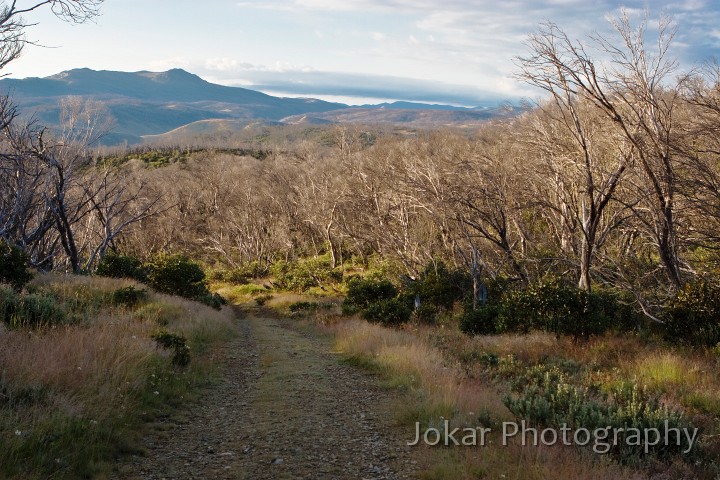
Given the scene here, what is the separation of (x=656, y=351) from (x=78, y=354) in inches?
433

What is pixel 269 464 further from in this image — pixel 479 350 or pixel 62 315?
pixel 479 350

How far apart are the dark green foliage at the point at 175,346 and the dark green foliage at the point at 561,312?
876 centimetres

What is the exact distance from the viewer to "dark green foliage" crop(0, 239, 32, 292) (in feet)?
38.1

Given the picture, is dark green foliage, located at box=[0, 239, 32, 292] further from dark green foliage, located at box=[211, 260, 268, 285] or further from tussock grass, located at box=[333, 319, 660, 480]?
dark green foliage, located at box=[211, 260, 268, 285]

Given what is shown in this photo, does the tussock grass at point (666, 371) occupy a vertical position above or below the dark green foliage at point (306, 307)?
above

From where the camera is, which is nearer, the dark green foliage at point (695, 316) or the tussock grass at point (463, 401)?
the tussock grass at point (463, 401)

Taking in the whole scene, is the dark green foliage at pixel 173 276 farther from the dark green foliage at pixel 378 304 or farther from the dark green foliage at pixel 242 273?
the dark green foliage at pixel 242 273

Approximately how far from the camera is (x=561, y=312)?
1310 centimetres

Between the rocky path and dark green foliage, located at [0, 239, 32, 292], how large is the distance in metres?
5.75

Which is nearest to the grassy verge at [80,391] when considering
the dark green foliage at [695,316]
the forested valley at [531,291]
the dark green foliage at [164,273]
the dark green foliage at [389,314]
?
the forested valley at [531,291]

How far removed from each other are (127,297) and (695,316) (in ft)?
44.8

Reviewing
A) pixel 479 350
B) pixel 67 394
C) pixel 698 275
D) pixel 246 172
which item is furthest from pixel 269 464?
pixel 246 172

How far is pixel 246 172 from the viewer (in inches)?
2232

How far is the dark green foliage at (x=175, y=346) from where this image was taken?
28.9 ft
